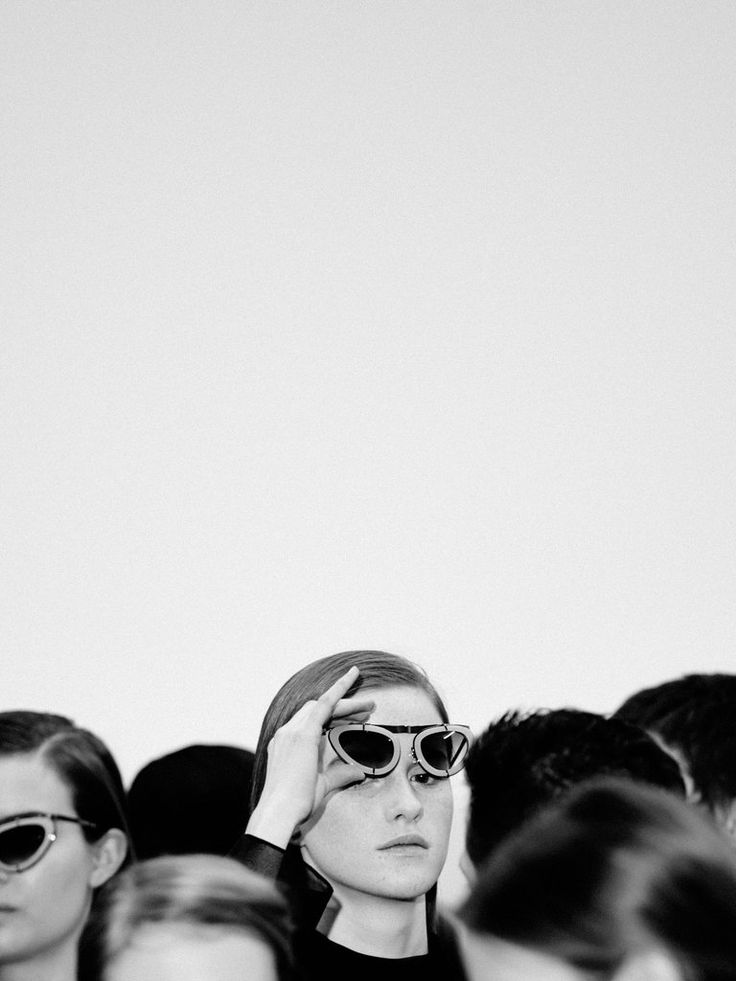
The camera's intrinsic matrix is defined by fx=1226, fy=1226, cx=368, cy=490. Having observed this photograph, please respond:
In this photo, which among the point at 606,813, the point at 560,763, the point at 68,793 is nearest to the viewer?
the point at 606,813

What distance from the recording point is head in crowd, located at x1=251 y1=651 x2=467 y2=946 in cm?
174

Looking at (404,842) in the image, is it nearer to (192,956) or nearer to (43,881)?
(43,881)

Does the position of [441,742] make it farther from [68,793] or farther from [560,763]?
[68,793]

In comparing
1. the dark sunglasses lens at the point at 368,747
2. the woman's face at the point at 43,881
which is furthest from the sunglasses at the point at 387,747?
the woman's face at the point at 43,881

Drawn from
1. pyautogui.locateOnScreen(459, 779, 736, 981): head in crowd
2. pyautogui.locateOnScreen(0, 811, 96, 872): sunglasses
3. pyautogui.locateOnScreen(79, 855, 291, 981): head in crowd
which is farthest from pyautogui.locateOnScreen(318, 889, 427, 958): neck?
pyautogui.locateOnScreen(459, 779, 736, 981): head in crowd

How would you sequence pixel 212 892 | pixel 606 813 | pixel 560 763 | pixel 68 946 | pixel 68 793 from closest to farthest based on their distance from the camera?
pixel 606 813, pixel 212 892, pixel 560 763, pixel 68 946, pixel 68 793

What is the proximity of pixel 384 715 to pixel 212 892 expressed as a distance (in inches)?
28.2

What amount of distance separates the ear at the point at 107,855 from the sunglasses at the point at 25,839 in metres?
0.07

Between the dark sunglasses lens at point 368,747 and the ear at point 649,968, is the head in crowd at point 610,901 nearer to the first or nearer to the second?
the ear at point 649,968

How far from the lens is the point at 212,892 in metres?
1.16

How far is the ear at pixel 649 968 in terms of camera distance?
84 centimetres

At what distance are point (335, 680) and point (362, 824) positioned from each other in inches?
9.2

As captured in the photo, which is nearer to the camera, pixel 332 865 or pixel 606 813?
pixel 606 813

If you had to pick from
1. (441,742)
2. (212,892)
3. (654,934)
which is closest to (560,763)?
(441,742)
